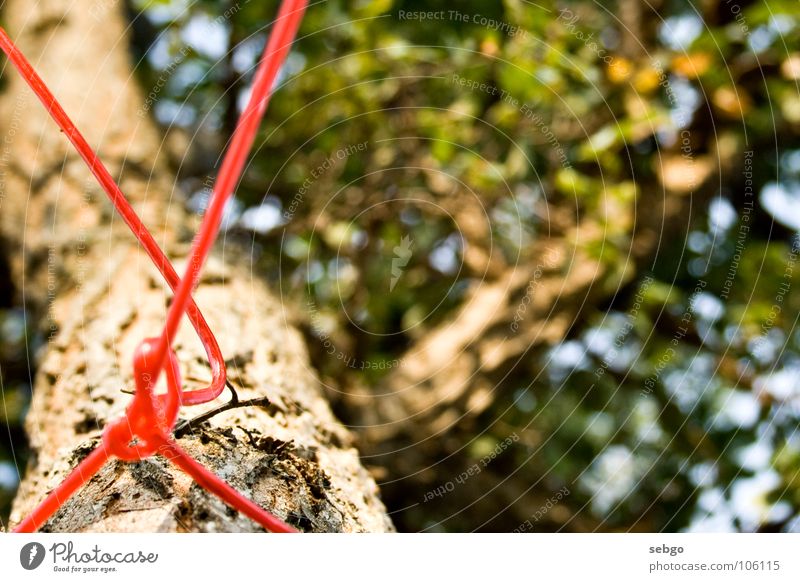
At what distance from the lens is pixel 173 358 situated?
1.44ft

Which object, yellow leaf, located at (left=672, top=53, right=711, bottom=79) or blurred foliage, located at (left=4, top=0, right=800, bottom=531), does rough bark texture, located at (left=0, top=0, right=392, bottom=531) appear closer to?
blurred foliage, located at (left=4, top=0, right=800, bottom=531)

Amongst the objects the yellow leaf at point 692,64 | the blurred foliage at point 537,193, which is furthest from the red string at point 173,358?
the yellow leaf at point 692,64

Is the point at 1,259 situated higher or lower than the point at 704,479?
higher

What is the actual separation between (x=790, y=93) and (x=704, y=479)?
2.23 ft

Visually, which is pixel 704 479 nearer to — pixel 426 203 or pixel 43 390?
pixel 426 203

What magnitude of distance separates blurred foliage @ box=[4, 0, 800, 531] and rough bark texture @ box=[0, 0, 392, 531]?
9 cm

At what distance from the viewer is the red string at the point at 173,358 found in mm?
332

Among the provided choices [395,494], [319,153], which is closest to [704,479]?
[395,494]

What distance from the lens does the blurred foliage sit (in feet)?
3.70

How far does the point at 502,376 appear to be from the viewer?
109cm
